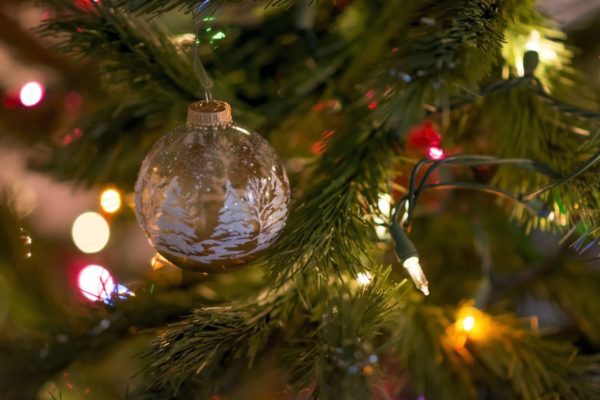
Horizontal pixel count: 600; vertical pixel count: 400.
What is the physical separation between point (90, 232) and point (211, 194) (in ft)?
2.43

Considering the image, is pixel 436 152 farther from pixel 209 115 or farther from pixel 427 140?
pixel 209 115

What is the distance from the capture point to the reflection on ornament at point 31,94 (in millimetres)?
876

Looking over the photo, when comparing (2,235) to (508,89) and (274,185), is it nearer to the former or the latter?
(274,185)

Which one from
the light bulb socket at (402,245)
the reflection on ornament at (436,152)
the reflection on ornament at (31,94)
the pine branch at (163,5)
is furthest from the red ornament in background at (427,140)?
the reflection on ornament at (31,94)

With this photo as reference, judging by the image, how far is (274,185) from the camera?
15.0 inches

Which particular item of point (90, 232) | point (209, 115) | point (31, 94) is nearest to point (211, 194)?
point (209, 115)

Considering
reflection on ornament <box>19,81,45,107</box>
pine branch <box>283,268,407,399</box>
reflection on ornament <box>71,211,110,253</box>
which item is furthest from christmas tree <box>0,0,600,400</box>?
reflection on ornament <box>71,211,110,253</box>

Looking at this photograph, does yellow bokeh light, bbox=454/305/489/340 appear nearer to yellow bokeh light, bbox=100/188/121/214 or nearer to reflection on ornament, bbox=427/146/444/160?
reflection on ornament, bbox=427/146/444/160

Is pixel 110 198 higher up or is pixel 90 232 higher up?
pixel 110 198

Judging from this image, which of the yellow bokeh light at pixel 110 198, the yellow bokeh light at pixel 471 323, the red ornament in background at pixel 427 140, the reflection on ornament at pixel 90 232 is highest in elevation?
the yellow bokeh light at pixel 110 198

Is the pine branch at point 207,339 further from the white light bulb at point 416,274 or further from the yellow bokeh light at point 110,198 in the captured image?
the yellow bokeh light at point 110,198

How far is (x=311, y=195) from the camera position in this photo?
0.45 meters

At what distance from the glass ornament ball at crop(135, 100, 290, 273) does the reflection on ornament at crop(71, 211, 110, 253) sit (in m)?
0.65

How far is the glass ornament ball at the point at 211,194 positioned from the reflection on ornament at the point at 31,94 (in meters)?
0.58
